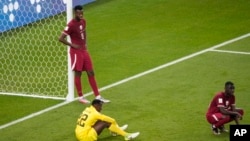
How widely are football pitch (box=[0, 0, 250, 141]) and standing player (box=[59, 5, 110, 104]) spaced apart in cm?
50

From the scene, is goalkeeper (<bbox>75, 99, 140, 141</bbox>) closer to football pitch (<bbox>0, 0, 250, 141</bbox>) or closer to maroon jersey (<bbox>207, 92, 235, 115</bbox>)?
football pitch (<bbox>0, 0, 250, 141</bbox>)

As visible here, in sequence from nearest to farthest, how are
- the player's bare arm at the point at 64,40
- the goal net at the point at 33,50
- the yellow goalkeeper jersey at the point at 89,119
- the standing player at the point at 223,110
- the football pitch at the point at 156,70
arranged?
the yellow goalkeeper jersey at the point at 89,119
the standing player at the point at 223,110
the football pitch at the point at 156,70
the player's bare arm at the point at 64,40
the goal net at the point at 33,50

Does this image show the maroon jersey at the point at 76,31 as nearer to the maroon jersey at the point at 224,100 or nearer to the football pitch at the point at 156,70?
the football pitch at the point at 156,70

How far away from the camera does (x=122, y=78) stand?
59.4 ft

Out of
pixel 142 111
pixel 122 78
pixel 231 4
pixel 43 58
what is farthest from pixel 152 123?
pixel 231 4

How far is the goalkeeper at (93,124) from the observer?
45.6 ft

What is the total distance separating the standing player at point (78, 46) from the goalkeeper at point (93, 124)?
2.23 meters

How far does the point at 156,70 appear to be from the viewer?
731 inches

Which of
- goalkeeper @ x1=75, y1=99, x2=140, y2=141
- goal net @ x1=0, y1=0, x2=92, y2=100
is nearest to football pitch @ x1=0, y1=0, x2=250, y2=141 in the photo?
goalkeeper @ x1=75, y1=99, x2=140, y2=141

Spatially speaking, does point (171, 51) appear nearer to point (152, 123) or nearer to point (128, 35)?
point (128, 35)

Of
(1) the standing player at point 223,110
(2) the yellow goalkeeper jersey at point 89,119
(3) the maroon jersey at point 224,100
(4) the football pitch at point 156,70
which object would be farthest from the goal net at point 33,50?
(3) the maroon jersey at point 224,100

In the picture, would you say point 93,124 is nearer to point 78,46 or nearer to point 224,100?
point 224,100

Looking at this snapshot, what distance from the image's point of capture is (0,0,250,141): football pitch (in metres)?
15.0

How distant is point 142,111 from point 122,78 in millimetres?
2466
